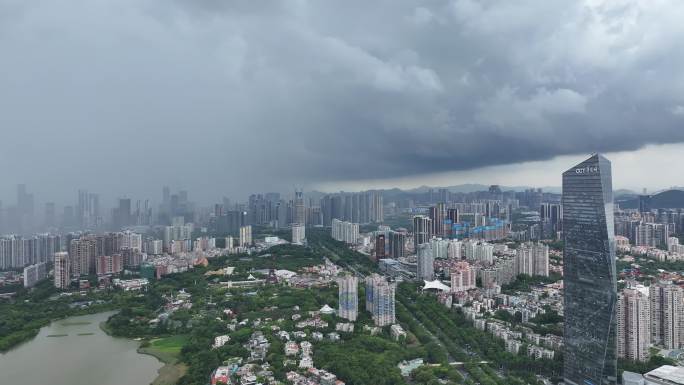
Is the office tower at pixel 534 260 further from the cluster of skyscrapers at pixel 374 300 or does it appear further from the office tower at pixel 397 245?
the cluster of skyscrapers at pixel 374 300

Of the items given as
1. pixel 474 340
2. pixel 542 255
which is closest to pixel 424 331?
pixel 474 340

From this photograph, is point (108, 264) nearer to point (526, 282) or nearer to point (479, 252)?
point (479, 252)

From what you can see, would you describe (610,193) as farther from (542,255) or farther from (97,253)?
(97,253)

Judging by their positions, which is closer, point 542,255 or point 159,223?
point 542,255

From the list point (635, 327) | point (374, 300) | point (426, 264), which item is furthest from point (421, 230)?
point (635, 327)

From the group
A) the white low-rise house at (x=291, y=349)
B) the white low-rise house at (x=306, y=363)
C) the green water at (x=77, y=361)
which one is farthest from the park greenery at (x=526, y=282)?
the green water at (x=77, y=361)
